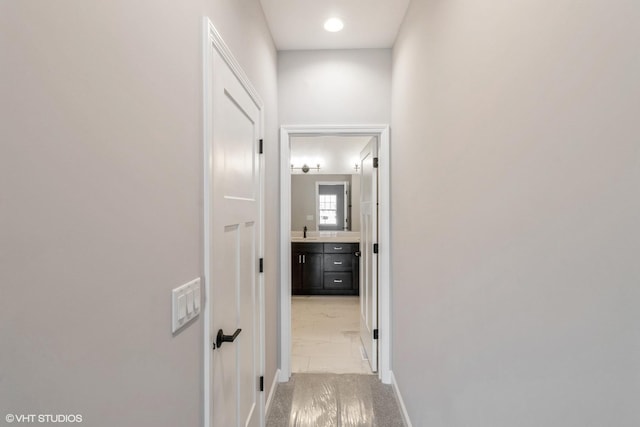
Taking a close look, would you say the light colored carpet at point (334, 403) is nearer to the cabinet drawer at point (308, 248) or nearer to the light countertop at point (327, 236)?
the cabinet drawer at point (308, 248)

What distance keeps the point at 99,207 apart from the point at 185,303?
0.45 m

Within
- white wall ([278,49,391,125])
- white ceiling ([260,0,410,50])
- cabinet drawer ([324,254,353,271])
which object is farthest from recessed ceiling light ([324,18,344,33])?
cabinet drawer ([324,254,353,271])

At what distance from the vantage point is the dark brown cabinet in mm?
5129

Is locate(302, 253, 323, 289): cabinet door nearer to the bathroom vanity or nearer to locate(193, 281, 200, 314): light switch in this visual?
the bathroom vanity

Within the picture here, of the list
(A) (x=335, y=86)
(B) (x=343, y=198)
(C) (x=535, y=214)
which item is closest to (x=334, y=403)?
(C) (x=535, y=214)

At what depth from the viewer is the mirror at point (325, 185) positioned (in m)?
5.32

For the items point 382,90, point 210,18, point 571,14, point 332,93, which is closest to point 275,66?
point 332,93

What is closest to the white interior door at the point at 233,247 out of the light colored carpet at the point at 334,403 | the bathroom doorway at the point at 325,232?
the light colored carpet at the point at 334,403

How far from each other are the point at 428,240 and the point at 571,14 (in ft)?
3.78

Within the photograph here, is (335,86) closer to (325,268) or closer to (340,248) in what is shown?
(340,248)

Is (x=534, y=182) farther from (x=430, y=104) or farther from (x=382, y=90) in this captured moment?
(x=382, y=90)

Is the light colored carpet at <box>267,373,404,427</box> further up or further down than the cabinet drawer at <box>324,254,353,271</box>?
further down

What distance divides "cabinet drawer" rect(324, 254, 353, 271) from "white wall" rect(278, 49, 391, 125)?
2.85 m

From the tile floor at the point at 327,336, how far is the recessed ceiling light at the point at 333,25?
2700mm
